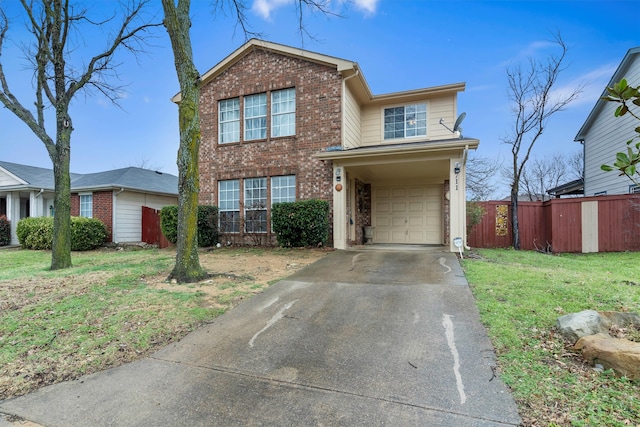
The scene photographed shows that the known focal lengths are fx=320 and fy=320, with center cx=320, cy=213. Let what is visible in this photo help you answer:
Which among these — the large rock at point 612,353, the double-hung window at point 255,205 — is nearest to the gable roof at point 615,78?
the large rock at point 612,353

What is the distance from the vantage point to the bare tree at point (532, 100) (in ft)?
41.2

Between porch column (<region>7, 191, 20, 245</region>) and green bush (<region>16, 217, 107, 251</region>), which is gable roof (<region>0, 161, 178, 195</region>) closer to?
porch column (<region>7, 191, 20, 245</region>)

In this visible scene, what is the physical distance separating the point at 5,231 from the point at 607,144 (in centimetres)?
2806

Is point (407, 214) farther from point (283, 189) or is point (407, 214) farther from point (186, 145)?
point (186, 145)

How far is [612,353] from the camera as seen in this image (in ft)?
9.05

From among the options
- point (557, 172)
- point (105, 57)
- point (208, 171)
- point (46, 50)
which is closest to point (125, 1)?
point (105, 57)

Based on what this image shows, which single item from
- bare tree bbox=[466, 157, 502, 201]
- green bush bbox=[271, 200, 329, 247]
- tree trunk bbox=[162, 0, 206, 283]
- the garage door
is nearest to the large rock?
tree trunk bbox=[162, 0, 206, 283]

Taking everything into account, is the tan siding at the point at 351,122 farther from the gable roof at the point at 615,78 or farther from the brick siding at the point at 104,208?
the brick siding at the point at 104,208

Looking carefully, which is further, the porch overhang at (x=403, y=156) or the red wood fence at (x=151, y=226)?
the red wood fence at (x=151, y=226)

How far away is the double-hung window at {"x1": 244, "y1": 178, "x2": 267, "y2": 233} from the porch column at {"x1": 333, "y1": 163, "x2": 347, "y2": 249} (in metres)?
2.79

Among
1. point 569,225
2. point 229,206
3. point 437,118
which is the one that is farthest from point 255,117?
point 569,225

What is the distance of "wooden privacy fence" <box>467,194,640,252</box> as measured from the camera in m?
10.5

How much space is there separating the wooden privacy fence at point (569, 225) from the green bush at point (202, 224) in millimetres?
10010

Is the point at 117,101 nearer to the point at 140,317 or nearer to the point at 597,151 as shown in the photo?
the point at 140,317
